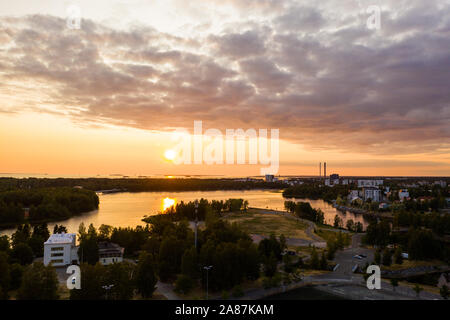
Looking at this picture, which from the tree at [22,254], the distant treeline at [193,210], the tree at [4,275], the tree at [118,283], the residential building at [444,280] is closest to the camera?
the tree at [118,283]

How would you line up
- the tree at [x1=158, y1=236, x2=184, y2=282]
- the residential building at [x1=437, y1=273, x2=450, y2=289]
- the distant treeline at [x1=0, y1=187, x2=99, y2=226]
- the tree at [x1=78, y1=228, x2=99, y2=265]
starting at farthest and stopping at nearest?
the distant treeline at [x1=0, y1=187, x2=99, y2=226]
the tree at [x1=78, y1=228, x2=99, y2=265]
the residential building at [x1=437, y1=273, x2=450, y2=289]
the tree at [x1=158, y1=236, x2=184, y2=282]

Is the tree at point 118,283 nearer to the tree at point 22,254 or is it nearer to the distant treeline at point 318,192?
the tree at point 22,254

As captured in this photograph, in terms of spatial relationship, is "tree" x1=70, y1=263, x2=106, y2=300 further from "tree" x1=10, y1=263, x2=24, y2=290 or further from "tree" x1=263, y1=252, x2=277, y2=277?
"tree" x1=263, y1=252, x2=277, y2=277

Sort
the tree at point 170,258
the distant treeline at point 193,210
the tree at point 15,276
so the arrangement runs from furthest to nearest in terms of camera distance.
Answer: the distant treeline at point 193,210, the tree at point 170,258, the tree at point 15,276

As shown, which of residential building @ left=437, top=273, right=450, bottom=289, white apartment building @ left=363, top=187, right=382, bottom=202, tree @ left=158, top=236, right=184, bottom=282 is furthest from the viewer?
white apartment building @ left=363, top=187, right=382, bottom=202

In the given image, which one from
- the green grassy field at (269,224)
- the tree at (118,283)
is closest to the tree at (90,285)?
the tree at (118,283)

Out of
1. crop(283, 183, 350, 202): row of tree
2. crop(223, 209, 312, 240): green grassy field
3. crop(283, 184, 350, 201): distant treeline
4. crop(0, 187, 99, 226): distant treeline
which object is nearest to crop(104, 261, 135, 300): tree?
crop(223, 209, 312, 240): green grassy field
